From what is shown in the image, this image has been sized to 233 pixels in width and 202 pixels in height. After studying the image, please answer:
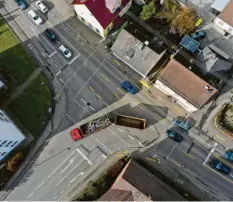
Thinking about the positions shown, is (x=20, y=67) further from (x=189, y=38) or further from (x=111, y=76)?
(x=189, y=38)

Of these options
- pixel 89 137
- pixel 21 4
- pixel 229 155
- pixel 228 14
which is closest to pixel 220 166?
pixel 229 155

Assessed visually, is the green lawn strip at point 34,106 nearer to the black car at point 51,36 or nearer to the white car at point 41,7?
the black car at point 51,36

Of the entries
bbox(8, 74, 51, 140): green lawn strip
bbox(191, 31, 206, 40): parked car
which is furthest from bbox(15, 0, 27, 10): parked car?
bbox(191, 31, 206, 40): parked car

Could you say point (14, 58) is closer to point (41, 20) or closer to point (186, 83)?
point (41, 20)

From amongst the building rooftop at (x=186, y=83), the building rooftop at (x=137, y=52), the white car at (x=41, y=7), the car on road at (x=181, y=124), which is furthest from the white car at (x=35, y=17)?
the car on road at (x=181, y=124)

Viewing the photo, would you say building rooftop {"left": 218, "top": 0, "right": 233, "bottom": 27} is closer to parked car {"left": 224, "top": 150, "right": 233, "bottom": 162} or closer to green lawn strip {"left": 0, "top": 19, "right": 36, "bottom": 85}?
parked car {"left": 224, "top": 150, "right": 233, "bottom": 162}

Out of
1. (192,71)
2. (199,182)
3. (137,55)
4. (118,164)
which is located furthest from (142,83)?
(199,182)
